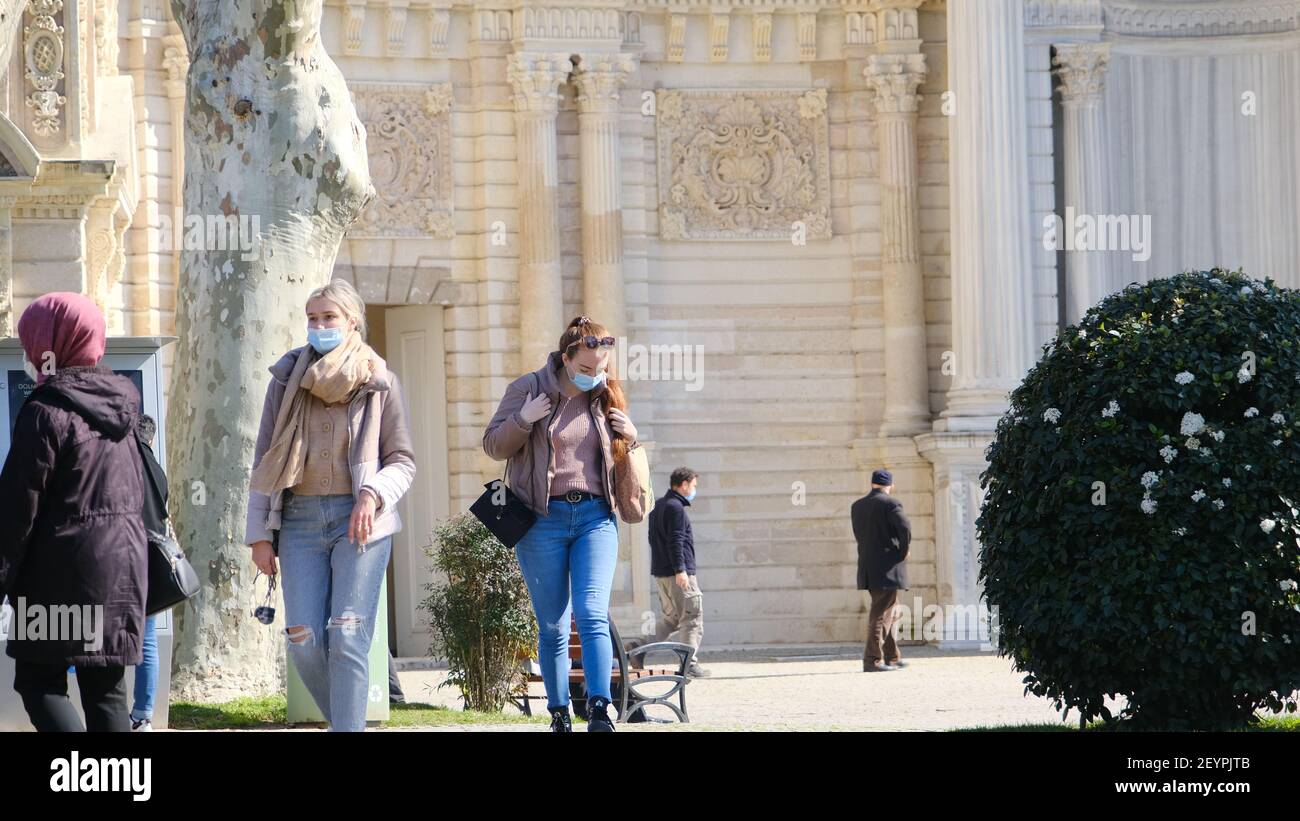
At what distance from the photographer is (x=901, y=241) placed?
2133cm

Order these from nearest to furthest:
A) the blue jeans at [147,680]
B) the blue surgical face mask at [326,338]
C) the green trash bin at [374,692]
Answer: the blue surgical face mask at [326,338], the blue jeans at [147,680], the green trash bin at [374,692]

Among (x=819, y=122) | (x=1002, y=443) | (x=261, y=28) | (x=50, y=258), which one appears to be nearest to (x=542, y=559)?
(x=1002, y=443)

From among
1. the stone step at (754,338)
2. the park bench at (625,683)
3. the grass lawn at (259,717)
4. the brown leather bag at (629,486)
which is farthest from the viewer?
the stone step at (754,338)

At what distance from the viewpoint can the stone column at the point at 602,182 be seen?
20.7 meters

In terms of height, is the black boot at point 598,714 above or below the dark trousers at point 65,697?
below

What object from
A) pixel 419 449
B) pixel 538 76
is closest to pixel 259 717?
pixel 419 449

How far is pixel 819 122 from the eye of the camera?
21625 mm

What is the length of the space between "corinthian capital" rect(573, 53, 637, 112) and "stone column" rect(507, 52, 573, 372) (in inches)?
7.8

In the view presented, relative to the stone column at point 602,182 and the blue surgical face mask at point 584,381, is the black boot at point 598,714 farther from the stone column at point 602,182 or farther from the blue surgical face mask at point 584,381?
the stone column at point 602,182

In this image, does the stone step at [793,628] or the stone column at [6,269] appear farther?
the stone step at [793,628]

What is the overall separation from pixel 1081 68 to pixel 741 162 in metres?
3.55

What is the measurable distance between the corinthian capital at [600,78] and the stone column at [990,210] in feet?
10.8

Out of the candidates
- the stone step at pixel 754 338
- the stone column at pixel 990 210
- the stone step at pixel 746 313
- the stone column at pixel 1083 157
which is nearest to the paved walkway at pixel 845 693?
the stone column at pixel 990 210
